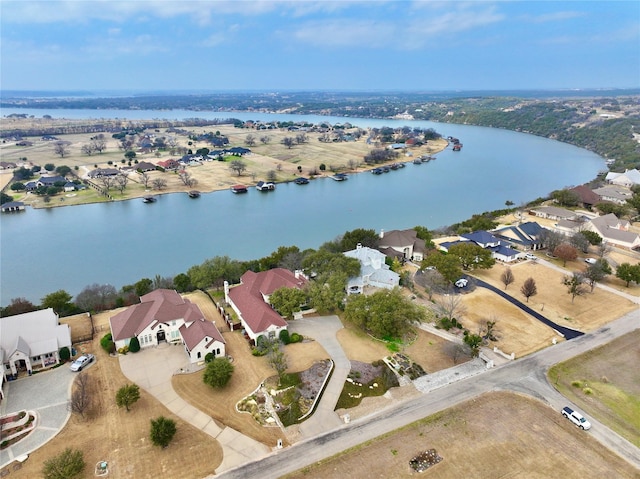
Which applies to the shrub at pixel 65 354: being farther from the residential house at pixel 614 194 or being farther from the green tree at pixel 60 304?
the residential house at pixel 614 194

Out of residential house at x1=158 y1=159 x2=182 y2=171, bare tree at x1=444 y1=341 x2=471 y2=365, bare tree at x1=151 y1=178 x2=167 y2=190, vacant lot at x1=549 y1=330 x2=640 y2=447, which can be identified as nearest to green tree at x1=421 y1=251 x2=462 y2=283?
bare tree at x1=444 y1=341 x2=471 y2=365

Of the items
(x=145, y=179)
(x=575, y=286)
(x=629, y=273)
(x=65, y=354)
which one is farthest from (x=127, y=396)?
(x=145, y=179)

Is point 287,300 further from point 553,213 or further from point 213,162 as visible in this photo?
point 213,162

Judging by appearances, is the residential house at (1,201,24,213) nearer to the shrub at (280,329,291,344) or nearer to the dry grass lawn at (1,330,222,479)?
the dry grass lawn at (1,330,222,479)

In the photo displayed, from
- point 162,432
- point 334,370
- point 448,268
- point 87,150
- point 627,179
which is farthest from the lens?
point 87,150

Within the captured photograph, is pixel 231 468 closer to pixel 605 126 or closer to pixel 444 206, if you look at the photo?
pixel 444 206

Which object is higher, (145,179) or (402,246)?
(145,179)

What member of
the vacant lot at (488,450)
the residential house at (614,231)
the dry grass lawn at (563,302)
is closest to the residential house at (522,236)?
the dry grass lawn at (563,302)
